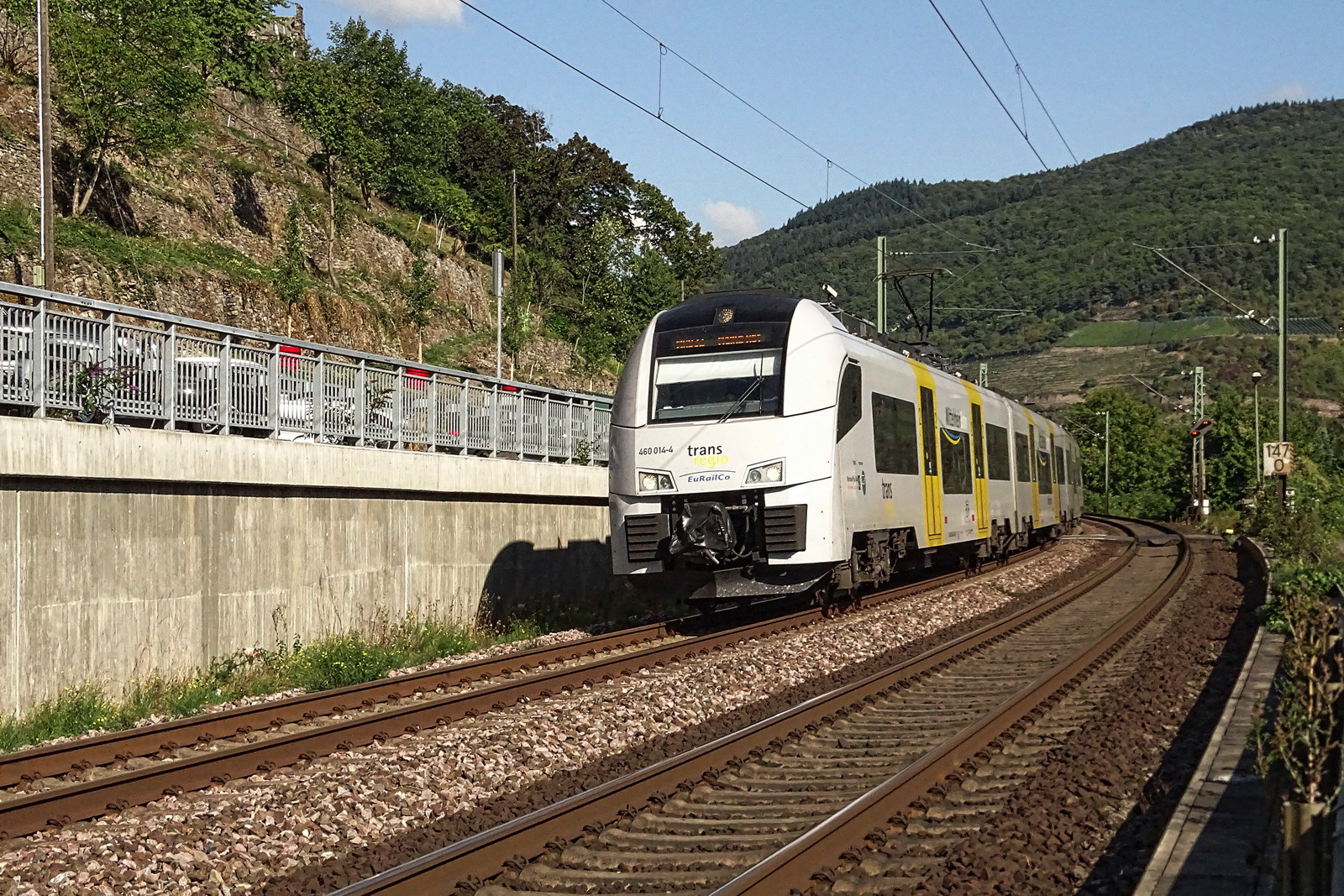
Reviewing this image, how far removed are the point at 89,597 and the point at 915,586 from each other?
12952mm

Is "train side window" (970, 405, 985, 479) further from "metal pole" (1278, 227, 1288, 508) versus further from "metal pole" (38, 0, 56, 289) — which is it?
"metal pole" (38, 0, 56, 289)

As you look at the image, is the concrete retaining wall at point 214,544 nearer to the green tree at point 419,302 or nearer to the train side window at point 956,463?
the train side window at point 956,463

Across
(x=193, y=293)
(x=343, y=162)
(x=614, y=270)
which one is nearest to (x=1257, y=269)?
(x=614, y=270)

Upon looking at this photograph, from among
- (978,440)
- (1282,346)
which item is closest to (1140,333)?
(1282,346)

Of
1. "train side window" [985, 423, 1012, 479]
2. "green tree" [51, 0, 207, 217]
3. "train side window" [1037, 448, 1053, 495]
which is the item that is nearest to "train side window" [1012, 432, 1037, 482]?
"train side window" [985, 423, 1012, 479]

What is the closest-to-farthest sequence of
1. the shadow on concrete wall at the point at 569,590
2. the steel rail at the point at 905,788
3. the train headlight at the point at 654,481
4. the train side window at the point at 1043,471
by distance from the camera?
the steel rail at the point at 905,788
the train headlight at the point at 654,481
the shadow on concrete wall at the point at 569,590
the train side window at the point at 1043,471

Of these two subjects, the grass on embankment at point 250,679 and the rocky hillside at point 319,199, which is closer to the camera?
the grass on embankment at point 250,679

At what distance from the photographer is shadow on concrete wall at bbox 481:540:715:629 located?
17984mm

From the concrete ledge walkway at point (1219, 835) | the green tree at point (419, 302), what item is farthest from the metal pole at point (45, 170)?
the green tree at point (419, 302)

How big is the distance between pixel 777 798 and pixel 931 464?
11855 millimetres

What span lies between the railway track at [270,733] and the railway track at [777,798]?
96.6 inches

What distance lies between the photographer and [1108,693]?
36.9ft

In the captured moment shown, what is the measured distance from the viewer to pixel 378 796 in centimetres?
770

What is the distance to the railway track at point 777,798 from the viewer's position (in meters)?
6.04
